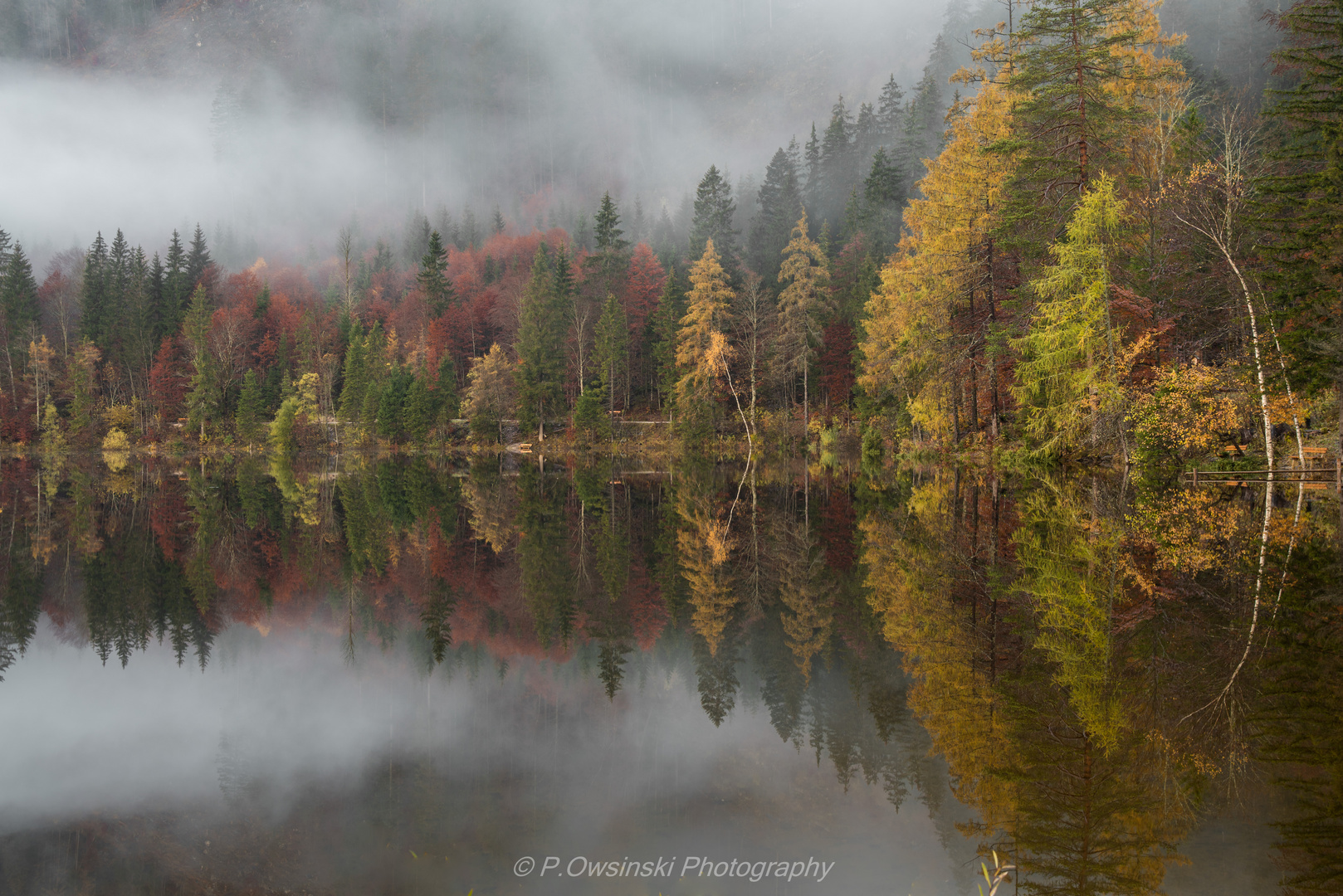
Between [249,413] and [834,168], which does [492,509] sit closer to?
[249,413]

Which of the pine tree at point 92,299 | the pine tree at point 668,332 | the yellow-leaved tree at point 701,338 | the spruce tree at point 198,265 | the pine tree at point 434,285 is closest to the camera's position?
the yellow-leaved tree at point 701,338

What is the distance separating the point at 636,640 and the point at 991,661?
3.67m

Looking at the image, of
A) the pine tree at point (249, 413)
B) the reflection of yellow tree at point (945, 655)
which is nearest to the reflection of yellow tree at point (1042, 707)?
the reflection of yellow tree at point (945, 655)

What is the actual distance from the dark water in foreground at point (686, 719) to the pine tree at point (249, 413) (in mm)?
61247

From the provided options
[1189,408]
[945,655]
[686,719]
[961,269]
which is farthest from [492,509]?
[1189,408]

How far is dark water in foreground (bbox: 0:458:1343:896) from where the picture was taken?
4.32 m

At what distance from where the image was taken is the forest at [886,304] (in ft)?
77.7

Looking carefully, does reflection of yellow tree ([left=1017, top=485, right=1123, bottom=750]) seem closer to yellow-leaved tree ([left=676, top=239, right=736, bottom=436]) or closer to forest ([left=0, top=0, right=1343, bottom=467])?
forest ([left=0, top=0, right=1343, bottom=467])

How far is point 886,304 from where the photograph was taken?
4350 centimetres

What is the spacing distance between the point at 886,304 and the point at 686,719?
40336 mm

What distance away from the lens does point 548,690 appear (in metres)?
7.10

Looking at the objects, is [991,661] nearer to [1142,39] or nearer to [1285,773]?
[1285,773]

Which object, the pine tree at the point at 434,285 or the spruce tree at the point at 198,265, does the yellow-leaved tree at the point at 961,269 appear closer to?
the pine tree at the point at 434,285

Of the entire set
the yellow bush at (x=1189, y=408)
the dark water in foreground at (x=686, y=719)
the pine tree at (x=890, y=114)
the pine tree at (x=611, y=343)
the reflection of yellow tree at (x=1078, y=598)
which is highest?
the pine tree at (x=890, y=114)
